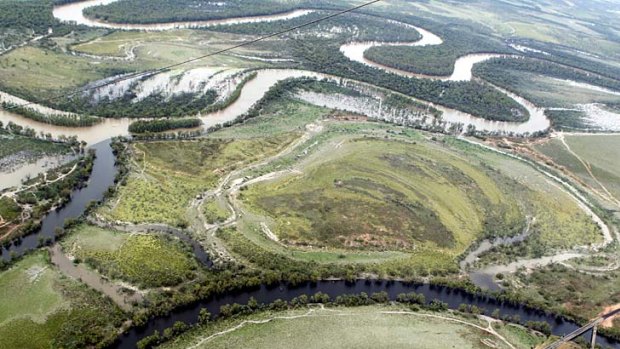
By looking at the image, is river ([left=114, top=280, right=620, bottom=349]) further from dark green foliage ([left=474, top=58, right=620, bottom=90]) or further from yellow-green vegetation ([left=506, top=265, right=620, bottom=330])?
dark green foliage ([left=474, top=58, right=620, bottom=90])

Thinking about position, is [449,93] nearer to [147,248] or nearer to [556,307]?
[556,307]

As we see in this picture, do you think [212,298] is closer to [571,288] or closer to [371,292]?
[371,292]

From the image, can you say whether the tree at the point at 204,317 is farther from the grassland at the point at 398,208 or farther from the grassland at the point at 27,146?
the grassland at the point at 27,146

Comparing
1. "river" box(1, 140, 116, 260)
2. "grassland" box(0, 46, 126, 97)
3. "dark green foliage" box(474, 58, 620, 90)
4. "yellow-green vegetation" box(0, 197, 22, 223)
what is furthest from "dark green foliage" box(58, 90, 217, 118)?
"dark green foliage" box(474, 58, 620, 90)

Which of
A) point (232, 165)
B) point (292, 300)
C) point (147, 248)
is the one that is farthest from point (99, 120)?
point (292, 300)

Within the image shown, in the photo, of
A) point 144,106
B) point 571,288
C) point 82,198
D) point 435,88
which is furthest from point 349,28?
point 571,288

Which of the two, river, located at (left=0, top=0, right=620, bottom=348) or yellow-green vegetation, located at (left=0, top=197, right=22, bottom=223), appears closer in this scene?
river, located at (left=0, top=0, right=620, bottom=348)
